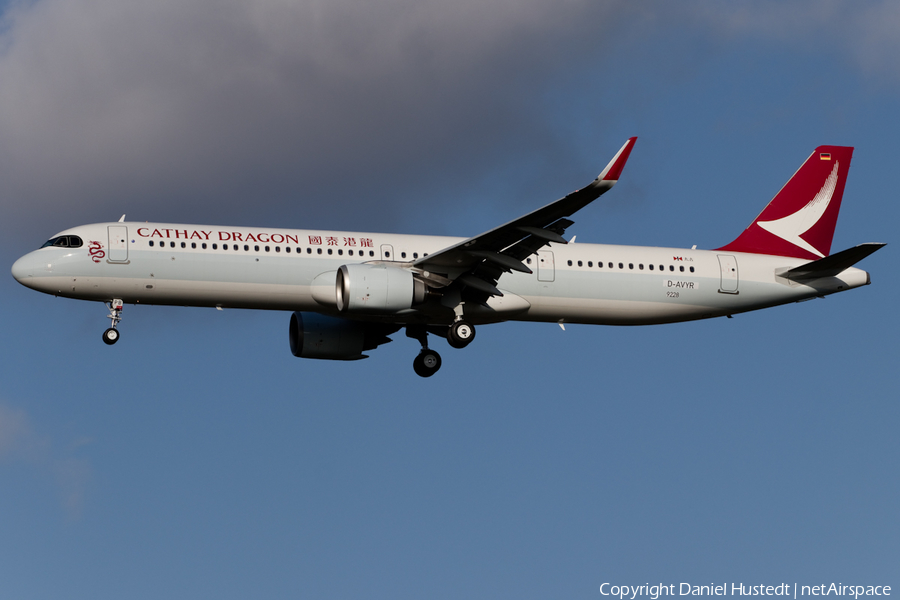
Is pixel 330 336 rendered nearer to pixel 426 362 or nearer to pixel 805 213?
pixel 426 362

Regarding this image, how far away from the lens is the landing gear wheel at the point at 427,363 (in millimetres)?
43844

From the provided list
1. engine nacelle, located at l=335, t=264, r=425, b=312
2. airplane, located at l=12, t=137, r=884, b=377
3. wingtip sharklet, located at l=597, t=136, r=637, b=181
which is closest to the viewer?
wingtip sharklet, located at l=597, t=136, r=637, b=181

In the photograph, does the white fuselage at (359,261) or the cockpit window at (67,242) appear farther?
the cockpit window at (67,242)

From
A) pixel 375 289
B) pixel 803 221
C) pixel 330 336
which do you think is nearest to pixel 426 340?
pixel 330 336

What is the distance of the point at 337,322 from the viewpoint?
45000 millimetres

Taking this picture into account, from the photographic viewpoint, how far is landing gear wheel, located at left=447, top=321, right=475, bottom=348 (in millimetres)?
40938

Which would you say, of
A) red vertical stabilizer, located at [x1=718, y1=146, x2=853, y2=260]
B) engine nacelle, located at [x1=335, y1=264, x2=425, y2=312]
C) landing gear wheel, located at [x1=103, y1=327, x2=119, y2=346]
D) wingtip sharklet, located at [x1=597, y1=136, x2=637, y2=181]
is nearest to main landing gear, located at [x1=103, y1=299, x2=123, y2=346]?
landing gear wheel, located at [x1=103, y1=327, x2=119, y2=346]

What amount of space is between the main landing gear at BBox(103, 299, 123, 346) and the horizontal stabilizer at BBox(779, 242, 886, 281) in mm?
23406

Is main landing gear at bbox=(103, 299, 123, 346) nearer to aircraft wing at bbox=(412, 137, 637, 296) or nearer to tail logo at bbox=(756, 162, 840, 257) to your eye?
aircraft wing at bbox=(412, 137, 637, 296)

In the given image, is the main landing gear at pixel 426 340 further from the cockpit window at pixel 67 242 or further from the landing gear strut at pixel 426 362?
the cockpit window at pixel 67 242

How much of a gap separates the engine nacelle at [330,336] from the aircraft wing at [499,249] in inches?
219

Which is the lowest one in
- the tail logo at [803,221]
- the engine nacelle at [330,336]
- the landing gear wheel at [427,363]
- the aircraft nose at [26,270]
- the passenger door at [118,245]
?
the landing gear wheel at [427,363]

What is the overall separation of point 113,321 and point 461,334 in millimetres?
11388

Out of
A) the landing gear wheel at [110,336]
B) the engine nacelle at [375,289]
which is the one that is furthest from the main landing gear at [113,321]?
the engine nacelle at [375,289]
